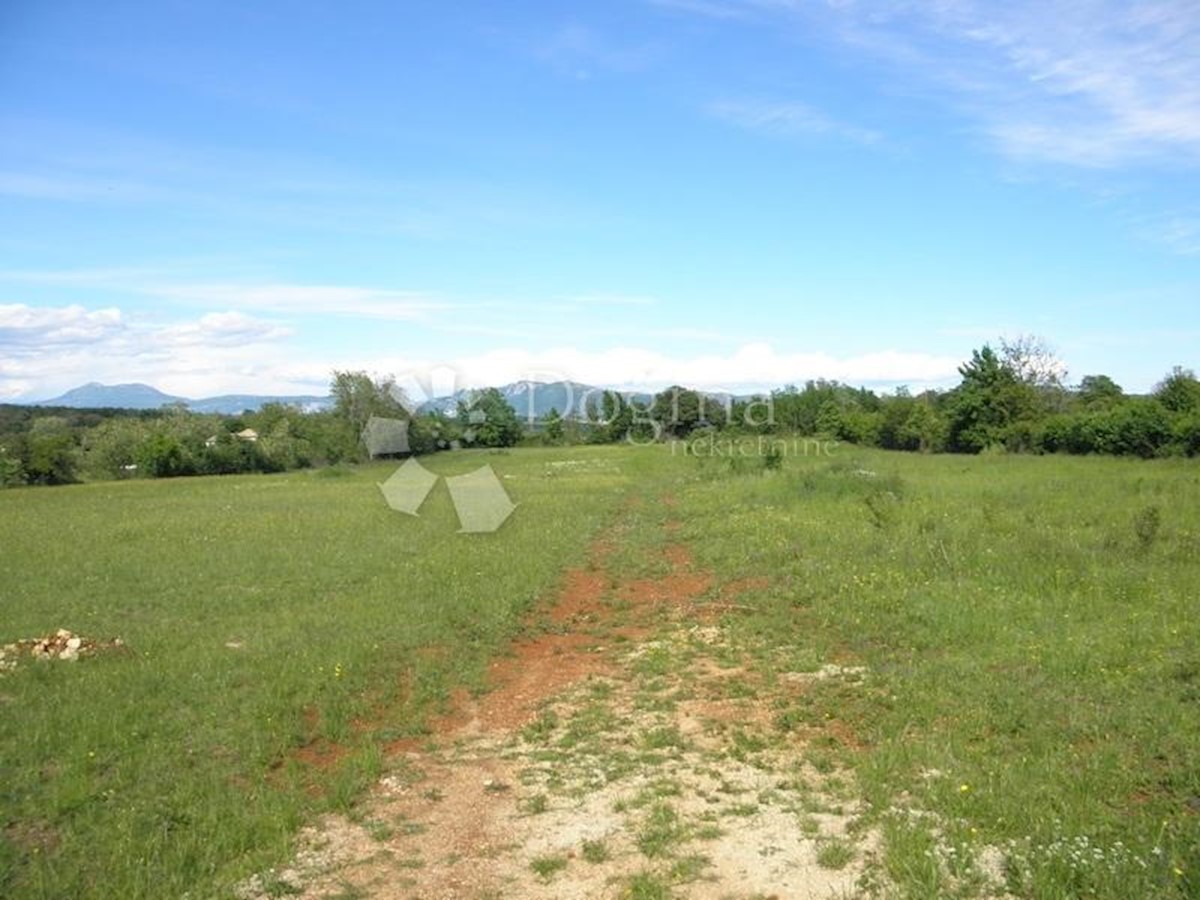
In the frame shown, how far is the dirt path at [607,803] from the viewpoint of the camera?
5.27 meters

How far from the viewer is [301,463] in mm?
69750

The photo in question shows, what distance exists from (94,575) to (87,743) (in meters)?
10.3

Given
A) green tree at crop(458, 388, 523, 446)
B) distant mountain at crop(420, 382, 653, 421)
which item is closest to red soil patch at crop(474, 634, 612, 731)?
distant mountain at crop(420, 382, 653, 421)

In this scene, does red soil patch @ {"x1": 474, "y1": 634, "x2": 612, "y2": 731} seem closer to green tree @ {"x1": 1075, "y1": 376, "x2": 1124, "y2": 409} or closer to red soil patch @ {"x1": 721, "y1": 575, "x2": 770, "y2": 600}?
red soil patch @ {"x1": 721, "y1": 575, "x2": 770, "y2": 600}

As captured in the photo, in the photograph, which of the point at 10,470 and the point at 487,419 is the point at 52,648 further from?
the point at 487,419

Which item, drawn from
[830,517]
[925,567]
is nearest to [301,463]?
[830,517]

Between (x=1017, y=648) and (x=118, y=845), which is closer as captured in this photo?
(x=118, y=845)

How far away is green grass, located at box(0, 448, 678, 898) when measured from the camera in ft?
19.6

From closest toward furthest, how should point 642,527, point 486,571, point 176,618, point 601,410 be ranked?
point 176,618
point 486,571
point 642,527
point 601,410

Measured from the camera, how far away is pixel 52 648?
34.2 feet

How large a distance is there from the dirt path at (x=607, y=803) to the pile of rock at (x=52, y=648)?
4862 mm

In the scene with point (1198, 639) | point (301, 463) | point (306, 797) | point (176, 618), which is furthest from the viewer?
point (301, 463)

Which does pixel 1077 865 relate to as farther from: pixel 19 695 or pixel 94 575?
pixel 94 575

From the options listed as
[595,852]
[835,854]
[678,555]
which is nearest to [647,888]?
[595,852]
